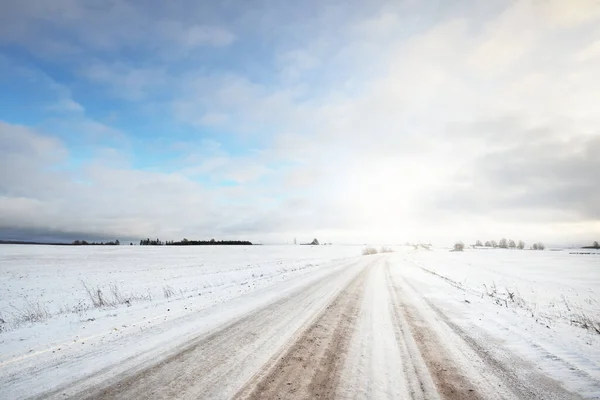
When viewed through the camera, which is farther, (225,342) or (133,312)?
(133,312)

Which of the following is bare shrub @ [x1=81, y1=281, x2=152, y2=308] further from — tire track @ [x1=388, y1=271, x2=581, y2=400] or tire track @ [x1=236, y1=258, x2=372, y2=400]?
tire track @ [x1=388, y1=271, x2=581, y2=400]

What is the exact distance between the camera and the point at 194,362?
4957 millimetres

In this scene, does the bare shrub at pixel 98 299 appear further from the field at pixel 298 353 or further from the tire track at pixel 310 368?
the tire track at pixel 310 368

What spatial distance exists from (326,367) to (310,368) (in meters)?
0.28

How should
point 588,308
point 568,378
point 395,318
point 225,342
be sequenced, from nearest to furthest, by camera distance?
point 568,378, point 225,342, point 395,318, point 588,308

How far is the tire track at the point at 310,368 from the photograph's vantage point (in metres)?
3.99

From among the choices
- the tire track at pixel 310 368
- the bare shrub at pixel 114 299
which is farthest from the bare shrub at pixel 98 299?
the tire track at pixel 310 368

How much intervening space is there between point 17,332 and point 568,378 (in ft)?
38.1

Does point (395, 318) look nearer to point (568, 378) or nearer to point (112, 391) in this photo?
point (568, 378)

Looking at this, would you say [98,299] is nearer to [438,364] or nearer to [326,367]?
[326,367]

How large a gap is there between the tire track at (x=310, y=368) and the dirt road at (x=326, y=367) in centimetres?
2

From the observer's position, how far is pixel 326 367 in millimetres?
4887

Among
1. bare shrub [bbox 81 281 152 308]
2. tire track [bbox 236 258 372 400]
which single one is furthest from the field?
bare shrub [bbox 81 281 152 308]

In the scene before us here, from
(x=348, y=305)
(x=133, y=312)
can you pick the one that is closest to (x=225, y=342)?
(x=133, y=312)
